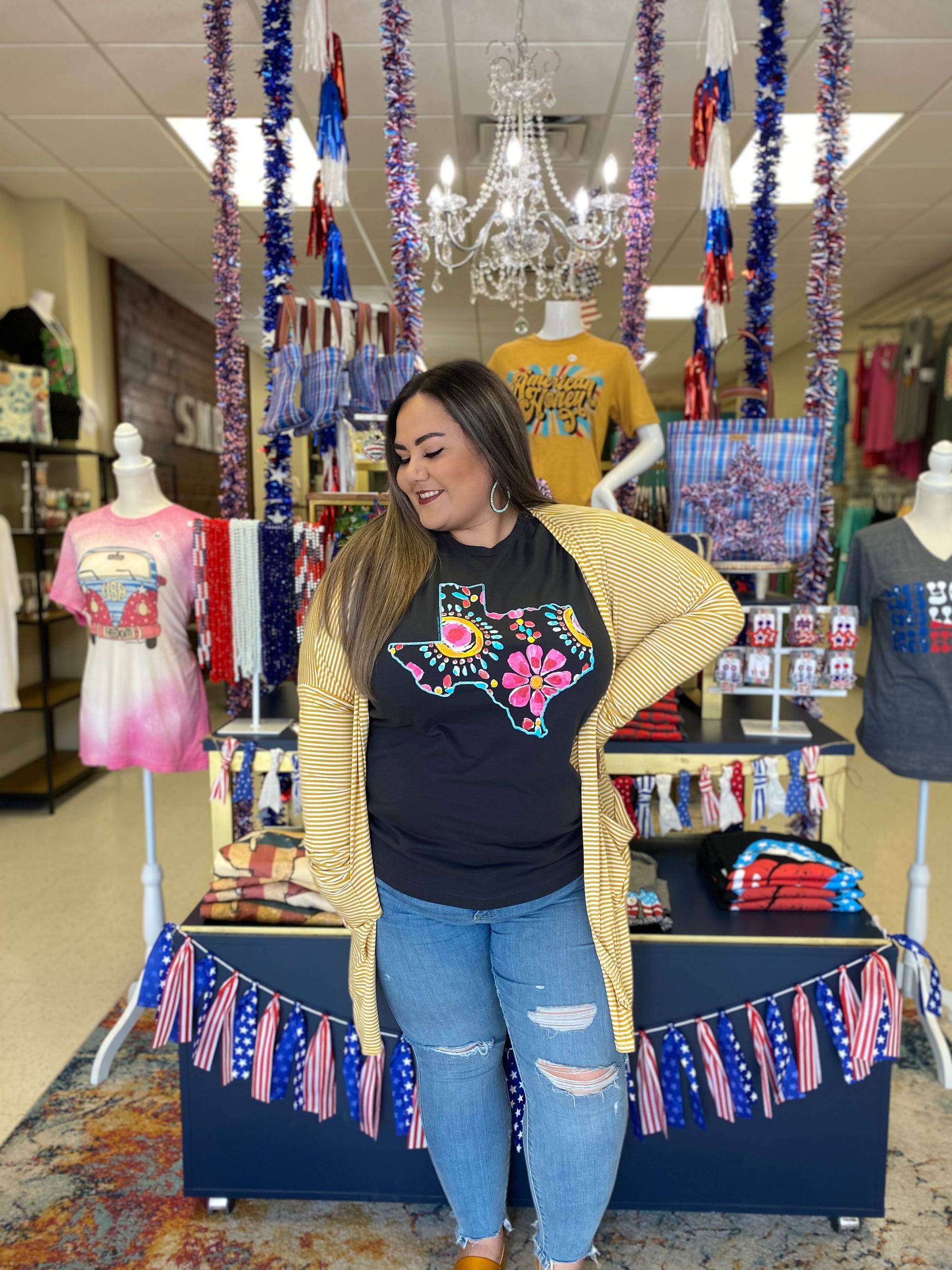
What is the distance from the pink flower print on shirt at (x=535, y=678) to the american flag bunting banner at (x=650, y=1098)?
2.87 ft

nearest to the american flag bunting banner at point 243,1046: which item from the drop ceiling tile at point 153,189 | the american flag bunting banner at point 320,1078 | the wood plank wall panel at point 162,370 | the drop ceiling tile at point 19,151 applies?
the american flag bunting banner at point 320,1078

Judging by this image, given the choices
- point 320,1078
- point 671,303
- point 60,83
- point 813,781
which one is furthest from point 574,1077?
point 671,303

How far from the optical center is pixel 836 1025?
1.78 meters

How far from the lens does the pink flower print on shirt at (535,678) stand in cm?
136

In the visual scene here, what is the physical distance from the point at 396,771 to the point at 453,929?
10.4 inches

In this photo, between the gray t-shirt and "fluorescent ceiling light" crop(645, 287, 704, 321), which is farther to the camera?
"fluorescent ceiling light" crop(645, 287, 704, 321)

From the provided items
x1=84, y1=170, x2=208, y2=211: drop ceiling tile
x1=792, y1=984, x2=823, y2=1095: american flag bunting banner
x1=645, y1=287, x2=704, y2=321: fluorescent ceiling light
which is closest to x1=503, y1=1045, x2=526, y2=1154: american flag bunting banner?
x1=792, y1=984, x2=823, y2=1095: american flag bunting banner

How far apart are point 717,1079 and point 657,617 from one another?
942mm

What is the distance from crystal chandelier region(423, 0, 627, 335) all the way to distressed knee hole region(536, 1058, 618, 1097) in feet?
7.72

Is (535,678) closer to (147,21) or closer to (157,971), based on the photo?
(157,971)

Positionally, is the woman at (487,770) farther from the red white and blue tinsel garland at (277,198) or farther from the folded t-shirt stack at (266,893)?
the red white and blue tinsel garland at (277,198)

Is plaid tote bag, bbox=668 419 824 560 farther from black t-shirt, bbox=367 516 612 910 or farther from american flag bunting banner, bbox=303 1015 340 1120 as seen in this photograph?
american flag bunting banner, bbox=303 1015 340 1120

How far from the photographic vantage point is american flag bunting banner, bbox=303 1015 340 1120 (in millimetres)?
1829

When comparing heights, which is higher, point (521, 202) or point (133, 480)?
point (521, 202)
